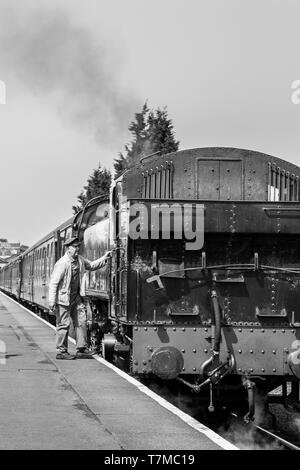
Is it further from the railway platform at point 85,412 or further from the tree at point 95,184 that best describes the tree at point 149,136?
the railway platform at point 85,412

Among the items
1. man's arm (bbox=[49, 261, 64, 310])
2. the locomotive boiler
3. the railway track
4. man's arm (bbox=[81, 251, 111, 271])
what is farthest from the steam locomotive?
man's arm (bbox=[49, 261, 64, 310])

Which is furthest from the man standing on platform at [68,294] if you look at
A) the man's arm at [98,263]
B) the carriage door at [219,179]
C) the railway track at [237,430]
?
the carriage door at [219,179]

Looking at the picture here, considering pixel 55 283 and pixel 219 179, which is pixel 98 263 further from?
pixel 219 179

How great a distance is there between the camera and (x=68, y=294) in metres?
11.2

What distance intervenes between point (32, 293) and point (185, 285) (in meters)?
22.5

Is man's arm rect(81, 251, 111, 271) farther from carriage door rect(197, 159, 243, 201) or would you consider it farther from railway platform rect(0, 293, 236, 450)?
carriage door rect(197, 159, 243, 201)

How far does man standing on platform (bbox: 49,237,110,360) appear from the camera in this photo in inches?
438

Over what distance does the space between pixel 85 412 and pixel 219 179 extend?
3598mm

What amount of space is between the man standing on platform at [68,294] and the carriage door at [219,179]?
248 centimetres

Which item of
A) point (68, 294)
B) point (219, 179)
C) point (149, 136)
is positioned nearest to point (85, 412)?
point (219, 179)

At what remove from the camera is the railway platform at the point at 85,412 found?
19.6ft
